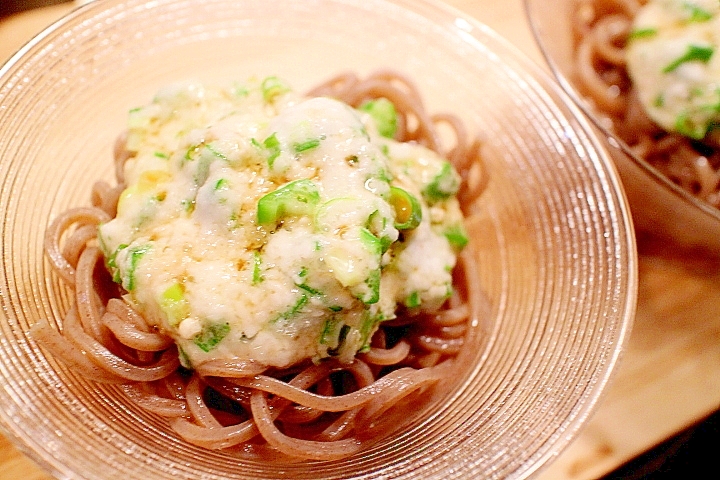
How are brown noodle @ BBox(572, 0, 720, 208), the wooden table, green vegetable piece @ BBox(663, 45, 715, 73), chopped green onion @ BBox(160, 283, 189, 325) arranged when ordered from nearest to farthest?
chopped green onion @ BBox(160, 283, 189, 325)
the wooden table
green vegetable piece @ BBox(663, 45, 715, 73)
brown noodle @ BBox(572, 0, 720, 208)

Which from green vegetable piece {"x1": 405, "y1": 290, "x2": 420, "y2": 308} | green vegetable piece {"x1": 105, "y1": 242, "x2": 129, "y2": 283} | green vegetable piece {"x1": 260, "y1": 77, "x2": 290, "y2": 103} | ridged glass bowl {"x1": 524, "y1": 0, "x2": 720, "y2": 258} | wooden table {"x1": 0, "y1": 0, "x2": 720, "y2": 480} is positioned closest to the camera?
green vegetable piece {"x1": 105, "y1": 242, "x2": 129, "y2": 283}

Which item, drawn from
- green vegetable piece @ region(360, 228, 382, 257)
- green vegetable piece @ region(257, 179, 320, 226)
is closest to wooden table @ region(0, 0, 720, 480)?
green vegetable piece @ region(360, 228, 382, 257)

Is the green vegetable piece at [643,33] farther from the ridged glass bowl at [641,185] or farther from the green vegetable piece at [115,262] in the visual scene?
the green vegetable piece at [115,262]

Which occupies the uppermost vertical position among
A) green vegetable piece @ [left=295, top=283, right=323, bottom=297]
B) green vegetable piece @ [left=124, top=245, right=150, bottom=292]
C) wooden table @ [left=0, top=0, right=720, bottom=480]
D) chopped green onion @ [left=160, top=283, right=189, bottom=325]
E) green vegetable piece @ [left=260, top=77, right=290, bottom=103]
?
green vegetable piece @ [left=260, top=77, right=290, bottom=103]

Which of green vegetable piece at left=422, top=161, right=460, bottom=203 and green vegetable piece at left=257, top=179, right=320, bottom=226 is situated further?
green vegetable piece at left=422, top=161, right=460, bottom=203

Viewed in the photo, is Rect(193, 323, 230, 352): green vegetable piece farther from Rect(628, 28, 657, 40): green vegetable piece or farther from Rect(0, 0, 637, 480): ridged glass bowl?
Rect(628, 28, 657, 40): green vegetable piece

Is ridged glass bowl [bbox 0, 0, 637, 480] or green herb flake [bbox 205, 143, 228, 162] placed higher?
green herb flake [bbox 205, 143, 228, 162]
